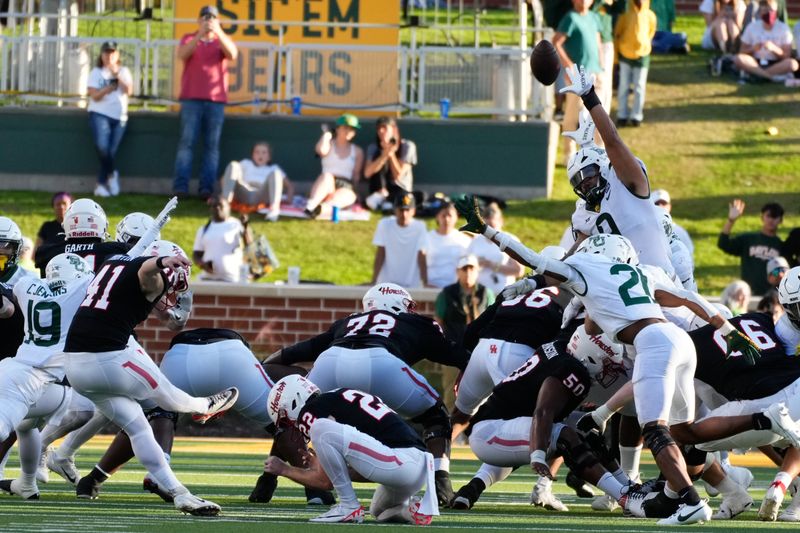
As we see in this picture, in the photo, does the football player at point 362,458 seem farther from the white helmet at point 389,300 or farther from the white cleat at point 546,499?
the white helmet at point 389,300

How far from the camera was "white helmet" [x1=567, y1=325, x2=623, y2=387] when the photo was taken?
1058cm

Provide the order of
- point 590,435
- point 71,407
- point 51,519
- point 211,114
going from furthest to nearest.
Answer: point 211,114 → point 71,407 → point 590,435 → point 51,519

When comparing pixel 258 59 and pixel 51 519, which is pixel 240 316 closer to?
pixel 258 59

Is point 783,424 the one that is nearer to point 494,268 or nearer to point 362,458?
point 362,458

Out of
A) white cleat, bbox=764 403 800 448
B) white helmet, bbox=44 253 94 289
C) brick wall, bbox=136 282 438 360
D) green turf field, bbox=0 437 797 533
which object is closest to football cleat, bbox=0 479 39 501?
green turf field, bbox=0 437 797 533

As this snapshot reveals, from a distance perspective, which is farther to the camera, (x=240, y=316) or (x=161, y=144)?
(x=161, y=144)

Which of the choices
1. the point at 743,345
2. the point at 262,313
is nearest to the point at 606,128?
the point at 743,345

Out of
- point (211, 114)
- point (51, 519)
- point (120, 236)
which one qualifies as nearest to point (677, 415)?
point (51, 519)

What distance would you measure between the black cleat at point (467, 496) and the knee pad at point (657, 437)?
1.33 metres

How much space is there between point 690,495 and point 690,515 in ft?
0.42

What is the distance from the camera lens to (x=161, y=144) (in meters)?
20.5

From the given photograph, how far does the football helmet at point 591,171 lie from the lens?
10.7m

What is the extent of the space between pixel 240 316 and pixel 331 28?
18.7 feet

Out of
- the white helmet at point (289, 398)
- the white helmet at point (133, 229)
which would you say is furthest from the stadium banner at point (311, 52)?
the white helmet at point (289, 398)
